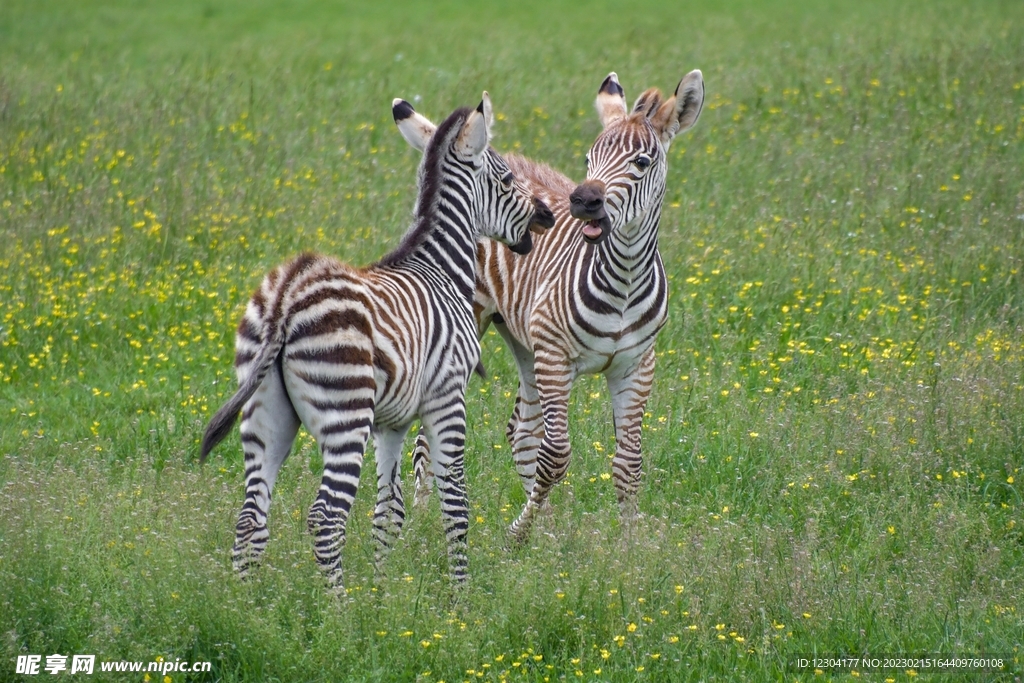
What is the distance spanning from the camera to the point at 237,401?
5117 mm

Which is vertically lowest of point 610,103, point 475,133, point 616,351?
point 616,351

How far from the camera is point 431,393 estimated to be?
6.11m

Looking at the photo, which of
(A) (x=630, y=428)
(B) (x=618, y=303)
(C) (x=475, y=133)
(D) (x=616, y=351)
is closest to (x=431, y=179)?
(C) (x=475, y=133)

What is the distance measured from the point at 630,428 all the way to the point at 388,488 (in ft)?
5.07

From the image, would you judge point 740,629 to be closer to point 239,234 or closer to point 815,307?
point 815,307

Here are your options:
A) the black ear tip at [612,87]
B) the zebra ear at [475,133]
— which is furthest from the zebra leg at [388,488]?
the black ear tip at [612,87]

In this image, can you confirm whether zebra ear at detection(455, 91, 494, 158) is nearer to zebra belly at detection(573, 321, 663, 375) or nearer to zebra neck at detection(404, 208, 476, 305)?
zebra neck at detection(404, 208, 476, 305)

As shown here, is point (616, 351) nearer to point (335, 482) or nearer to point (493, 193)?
point (493, 193)

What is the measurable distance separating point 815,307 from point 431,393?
197 inches

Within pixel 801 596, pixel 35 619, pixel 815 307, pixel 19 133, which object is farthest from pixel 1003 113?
pixel 35 619

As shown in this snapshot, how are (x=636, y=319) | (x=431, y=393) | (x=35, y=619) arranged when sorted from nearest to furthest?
(x=35, y=619) → (x=431, y=393) → (x=636, y=319)

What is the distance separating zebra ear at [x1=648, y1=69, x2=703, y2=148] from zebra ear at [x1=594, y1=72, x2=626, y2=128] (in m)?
0.31

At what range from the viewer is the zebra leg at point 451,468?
6.07m

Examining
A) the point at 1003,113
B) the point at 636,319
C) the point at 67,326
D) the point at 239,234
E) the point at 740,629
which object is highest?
the point at 1003,113
